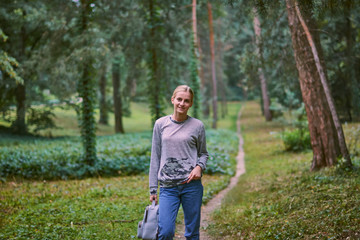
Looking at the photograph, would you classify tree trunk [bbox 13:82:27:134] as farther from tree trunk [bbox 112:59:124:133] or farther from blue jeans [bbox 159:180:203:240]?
blue jeans [bbox 159:180:203:240]

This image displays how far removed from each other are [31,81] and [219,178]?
15.4 m

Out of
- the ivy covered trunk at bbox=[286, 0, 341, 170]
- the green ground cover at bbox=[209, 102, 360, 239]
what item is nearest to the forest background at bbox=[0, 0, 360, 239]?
the ivy covered trunk at bbox=[286, 0, 341, 170]

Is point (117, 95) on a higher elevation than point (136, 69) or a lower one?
lower

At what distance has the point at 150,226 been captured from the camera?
3.90 meters

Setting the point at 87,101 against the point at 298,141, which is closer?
the point at 87,101

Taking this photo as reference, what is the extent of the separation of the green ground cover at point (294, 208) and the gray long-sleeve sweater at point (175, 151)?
85.2 inches

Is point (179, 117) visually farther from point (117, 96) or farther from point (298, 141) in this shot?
point (117, 96)

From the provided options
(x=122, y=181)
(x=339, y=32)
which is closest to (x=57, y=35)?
(x=122, y=181)

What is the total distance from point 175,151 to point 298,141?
1318cm

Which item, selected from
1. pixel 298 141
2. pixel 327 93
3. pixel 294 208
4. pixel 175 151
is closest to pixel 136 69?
pixel 298 141

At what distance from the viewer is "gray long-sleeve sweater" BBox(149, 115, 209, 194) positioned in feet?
13.2

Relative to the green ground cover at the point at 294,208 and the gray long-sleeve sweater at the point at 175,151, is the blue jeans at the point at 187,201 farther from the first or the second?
the green ground cover at the point at 294,208

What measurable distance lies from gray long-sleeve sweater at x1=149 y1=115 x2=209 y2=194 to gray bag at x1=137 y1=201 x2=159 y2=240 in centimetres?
24

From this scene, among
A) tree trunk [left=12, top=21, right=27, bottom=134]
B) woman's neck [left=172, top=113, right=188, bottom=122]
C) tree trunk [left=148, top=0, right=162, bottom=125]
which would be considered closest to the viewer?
woman's neck [left=172, top=113, right=188, bottom=122]
